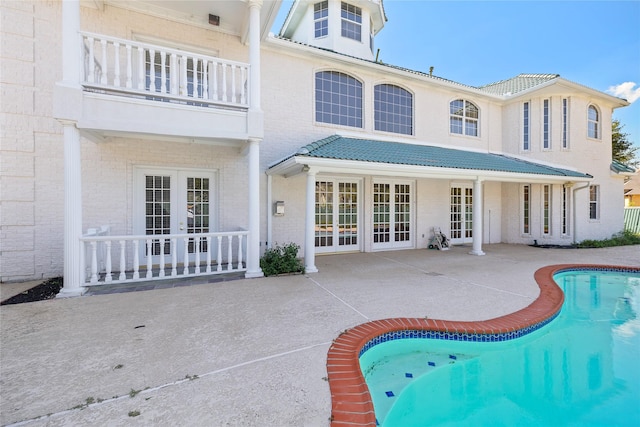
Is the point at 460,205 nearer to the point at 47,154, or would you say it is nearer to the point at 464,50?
the point at 464,50

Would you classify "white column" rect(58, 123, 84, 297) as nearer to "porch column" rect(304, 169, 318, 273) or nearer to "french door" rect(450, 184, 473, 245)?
"porch column" rect(304, 169, 318, 273)

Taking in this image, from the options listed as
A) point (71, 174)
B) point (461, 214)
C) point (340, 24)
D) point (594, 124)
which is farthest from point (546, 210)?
point (71, 174)

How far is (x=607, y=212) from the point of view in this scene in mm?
13586

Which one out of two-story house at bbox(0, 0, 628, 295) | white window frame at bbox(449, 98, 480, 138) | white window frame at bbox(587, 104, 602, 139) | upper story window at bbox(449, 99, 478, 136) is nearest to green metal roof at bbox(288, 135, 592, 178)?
two-story house at bbox(0, 0, 628, 295)

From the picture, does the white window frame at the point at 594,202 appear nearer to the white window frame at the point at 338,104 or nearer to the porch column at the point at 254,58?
the white window frame at the point at 338,104

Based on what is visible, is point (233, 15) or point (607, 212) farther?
point (607, 212)

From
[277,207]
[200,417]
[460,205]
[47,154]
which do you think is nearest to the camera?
[200,417]

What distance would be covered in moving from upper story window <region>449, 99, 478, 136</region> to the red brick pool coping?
8.28m

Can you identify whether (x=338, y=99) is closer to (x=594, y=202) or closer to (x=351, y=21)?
(x=351, y=21)

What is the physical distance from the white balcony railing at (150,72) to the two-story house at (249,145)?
6 cm

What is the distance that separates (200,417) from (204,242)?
6395 millimetres

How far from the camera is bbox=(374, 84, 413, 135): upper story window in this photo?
35.7 ft

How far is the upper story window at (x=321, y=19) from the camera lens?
12.2m

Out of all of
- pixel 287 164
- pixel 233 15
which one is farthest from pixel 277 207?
pixel 233 15
